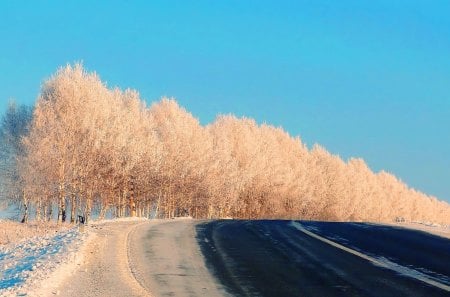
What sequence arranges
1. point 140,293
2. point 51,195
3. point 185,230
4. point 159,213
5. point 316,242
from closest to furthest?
point 140,293 < point 316,242 < point 185,230 < point 51,195 < point 159,213

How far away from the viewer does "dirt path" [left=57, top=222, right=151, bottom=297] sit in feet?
26.6

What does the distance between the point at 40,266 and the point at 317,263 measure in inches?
213

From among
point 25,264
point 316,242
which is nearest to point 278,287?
point 25,264

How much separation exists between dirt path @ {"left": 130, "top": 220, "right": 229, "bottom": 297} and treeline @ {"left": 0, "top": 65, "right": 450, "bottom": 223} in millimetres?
30826

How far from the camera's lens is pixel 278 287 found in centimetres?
860

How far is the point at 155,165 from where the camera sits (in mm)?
52625

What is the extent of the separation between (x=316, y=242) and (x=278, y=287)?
6230mm

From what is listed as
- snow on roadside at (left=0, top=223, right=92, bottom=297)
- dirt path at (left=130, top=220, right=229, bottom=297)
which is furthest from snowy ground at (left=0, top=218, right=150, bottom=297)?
dirt path at (left=130, top=220, right=229, bottom=297)

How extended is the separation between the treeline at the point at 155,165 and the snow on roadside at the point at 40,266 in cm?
3148

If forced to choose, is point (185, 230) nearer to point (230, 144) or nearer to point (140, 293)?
point (140, 293)

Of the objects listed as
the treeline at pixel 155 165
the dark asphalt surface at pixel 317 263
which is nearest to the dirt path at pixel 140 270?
the dark asphalt surface at pixel 317 263

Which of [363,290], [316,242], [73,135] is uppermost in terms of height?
[73,135]

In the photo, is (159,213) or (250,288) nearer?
(250,288)

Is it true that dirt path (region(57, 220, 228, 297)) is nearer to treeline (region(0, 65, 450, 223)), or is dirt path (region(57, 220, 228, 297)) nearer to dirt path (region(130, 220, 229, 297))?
dirt path (region(130, 220, 229, 297))
